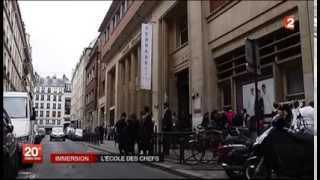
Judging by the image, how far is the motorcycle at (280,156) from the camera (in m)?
2.13

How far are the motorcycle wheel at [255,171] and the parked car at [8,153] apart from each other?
106cm

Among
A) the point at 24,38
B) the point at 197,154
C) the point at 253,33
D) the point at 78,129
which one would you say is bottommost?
the point at 197,154

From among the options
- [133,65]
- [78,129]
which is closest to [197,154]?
[133,65]

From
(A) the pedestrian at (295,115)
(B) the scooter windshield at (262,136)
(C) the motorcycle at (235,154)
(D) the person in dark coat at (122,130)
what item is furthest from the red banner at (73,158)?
(A) the pedestrian at (295,115)

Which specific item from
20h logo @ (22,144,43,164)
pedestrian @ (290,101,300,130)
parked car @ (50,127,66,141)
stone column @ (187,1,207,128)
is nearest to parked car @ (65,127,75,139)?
parked car @ (50,127,66,141)

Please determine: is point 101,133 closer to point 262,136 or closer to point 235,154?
point 235,154

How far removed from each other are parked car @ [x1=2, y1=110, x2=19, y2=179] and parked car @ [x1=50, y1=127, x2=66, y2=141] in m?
0.15

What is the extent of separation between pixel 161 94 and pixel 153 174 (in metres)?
6.87

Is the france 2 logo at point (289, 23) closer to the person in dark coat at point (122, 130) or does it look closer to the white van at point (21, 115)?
the person in dark coat at point (122, 130)

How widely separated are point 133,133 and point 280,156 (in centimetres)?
84

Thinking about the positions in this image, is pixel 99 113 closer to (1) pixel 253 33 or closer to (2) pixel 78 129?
(2) pixel 78 129

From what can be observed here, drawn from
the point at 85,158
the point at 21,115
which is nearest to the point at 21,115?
the point at 21,115

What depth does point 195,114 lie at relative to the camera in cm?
877

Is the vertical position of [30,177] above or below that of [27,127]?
below
